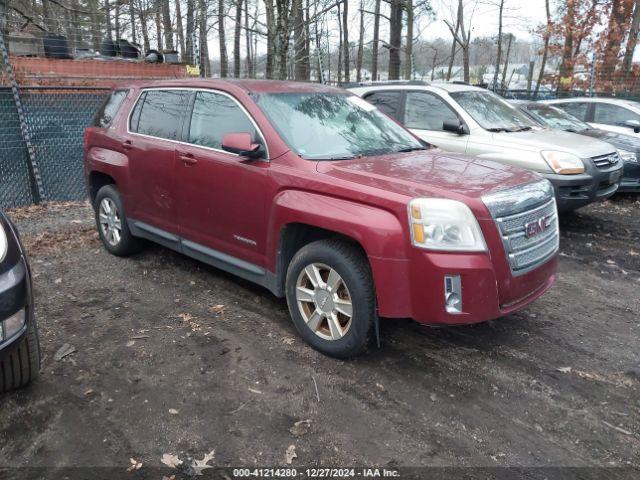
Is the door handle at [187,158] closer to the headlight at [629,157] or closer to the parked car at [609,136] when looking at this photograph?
the parked car at [609,136]

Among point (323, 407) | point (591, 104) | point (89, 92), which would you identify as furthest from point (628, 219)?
point (89, 92)

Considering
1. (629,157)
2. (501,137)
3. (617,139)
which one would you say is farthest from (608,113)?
(501,137)

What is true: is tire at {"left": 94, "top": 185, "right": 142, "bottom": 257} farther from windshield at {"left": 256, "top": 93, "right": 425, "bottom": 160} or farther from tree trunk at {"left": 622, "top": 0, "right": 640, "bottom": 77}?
tree trunk at {"left": 622, "top": 0, "right": 640, "bottom": 77}

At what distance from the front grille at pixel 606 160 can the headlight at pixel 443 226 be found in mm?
4205

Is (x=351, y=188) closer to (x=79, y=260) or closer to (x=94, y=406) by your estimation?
(x=94, y=406)

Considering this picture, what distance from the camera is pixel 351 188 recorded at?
10.6 feet

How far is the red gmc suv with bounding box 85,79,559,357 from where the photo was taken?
9.80 ft

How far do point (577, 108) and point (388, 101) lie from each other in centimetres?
510

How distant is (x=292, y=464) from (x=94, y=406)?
→ 4.20ft

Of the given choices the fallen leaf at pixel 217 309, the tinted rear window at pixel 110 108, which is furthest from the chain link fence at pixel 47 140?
the fallen leaf at pixel 217 309

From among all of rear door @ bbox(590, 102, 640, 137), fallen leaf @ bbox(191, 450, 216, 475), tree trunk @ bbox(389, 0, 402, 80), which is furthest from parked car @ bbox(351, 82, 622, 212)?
tree trunk @ bbox(389, 0, 402, 80)

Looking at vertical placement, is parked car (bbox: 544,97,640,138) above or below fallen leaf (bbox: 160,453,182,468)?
above

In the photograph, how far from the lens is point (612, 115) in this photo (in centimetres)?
980

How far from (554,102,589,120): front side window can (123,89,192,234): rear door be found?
869cm
